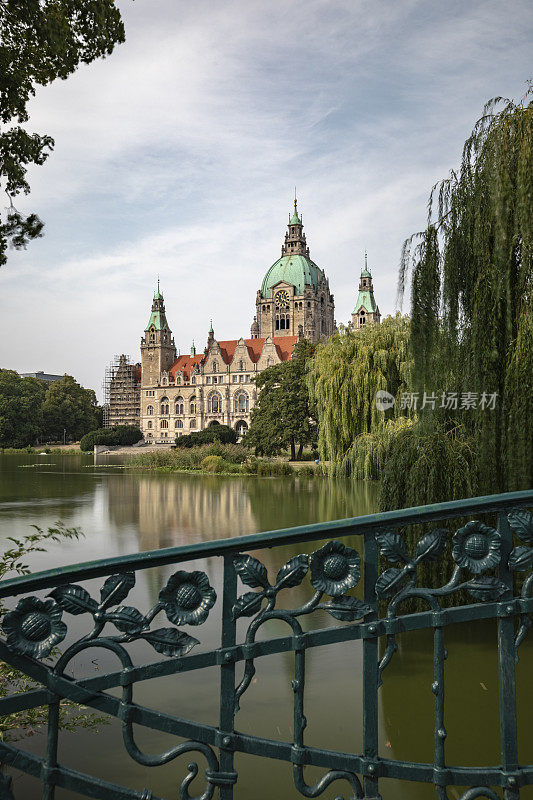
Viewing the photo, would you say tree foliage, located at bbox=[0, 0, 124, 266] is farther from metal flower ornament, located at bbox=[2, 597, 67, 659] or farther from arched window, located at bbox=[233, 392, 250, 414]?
arched window, located at bbox=[233, 392, 250, 414]

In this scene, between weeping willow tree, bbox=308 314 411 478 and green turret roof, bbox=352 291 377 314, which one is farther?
green turret roof, bbox=352 291 377 314

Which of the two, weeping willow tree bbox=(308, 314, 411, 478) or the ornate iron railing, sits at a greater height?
weeping willow tree bbox=(308, 314, 411, 478)

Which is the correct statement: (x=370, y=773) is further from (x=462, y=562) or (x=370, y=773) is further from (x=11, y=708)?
(x=11, y=708)

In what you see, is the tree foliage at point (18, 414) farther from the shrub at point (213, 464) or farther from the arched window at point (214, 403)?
the shrub at point (213, 464)

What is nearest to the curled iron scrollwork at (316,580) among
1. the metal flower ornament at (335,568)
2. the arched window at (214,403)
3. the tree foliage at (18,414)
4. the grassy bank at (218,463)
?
the metal flower ornament at (335,568)

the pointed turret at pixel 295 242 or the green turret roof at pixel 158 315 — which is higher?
the pointed turret at pixel 295 242

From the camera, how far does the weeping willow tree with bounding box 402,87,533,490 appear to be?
5445 mm

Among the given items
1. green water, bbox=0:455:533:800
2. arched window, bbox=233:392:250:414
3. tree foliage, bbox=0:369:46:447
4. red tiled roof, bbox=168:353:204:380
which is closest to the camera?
green water, bbox=0:455:533:800

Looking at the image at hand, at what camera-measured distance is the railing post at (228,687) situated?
169 centimetres

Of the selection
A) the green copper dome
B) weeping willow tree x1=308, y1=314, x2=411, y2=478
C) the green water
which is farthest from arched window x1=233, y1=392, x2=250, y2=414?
the green water

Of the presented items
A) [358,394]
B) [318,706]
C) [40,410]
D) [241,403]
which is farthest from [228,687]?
[40,410]

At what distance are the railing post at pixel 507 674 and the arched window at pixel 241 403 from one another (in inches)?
3026

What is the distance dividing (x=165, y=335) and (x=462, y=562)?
287 ft

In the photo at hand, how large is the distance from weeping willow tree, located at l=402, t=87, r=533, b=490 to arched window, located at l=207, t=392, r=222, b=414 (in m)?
74.3
